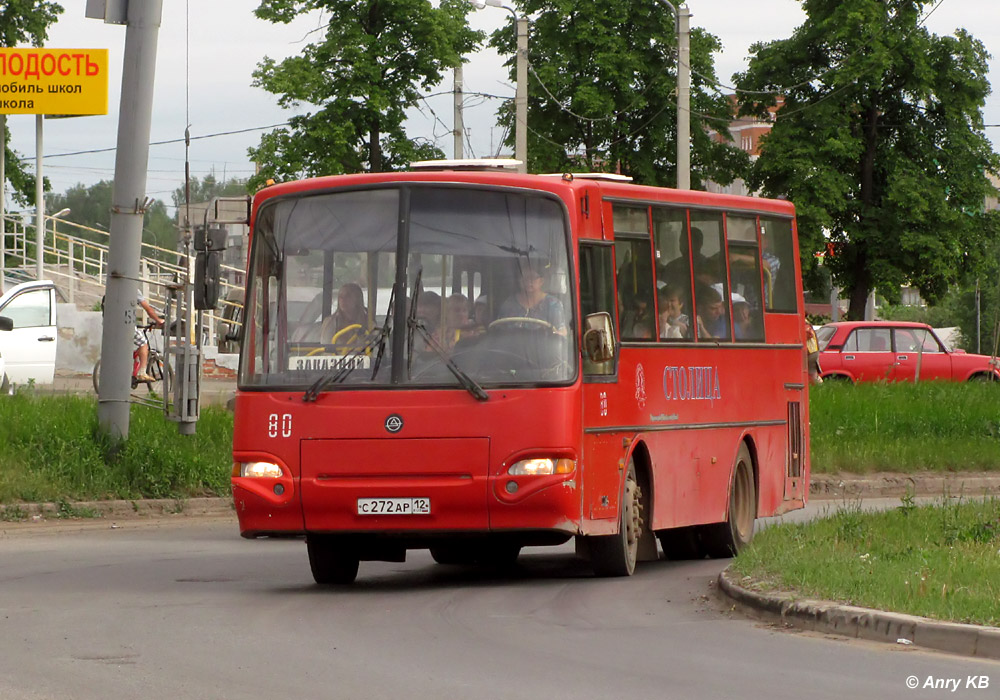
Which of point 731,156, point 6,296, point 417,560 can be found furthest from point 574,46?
point 417,560

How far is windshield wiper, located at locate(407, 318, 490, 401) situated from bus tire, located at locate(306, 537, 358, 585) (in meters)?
1.71

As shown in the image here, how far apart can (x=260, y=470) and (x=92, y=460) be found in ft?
23.6

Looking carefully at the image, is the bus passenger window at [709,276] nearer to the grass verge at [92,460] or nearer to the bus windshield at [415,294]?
the bus windshield at [415,294]

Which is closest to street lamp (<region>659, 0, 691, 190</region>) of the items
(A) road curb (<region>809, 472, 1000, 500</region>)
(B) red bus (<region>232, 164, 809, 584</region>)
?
(A) road curb (<region>809, 472, 1000, 500</region>)

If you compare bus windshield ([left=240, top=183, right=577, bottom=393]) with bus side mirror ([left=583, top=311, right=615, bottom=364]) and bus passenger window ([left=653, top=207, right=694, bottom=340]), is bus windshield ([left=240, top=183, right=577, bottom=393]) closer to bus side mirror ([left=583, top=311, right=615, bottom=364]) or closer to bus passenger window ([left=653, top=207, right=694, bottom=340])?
bus side mirror ([left=583, top=311, right=615, bottom=364])

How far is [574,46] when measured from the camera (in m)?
54.5

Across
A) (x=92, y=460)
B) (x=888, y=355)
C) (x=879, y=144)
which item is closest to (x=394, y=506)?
(x=92, y=460)

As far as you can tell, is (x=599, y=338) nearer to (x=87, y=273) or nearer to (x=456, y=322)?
(x=456, y=322)

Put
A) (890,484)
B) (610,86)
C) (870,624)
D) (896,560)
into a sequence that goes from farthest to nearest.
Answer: (610,86) → (890,484) → (896,560) → (870,624)

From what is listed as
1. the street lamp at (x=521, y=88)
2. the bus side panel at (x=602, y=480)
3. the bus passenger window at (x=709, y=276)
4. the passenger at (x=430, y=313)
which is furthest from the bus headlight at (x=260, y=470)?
the street lamp at (x=521, y=88)

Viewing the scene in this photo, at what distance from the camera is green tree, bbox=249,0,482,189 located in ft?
159

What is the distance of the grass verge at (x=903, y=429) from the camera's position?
24047 millimetres

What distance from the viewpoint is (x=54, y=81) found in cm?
4759

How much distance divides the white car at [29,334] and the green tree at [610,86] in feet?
85.9
